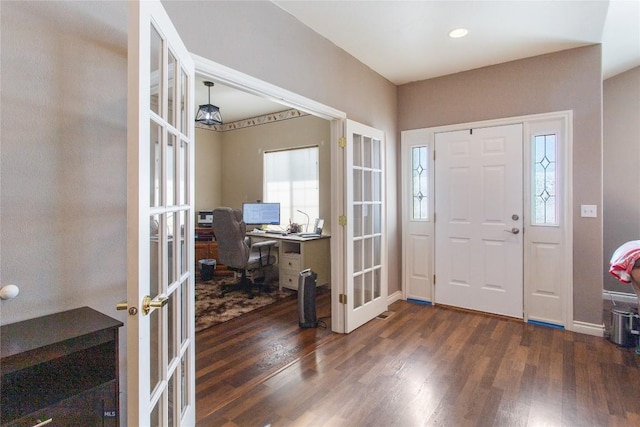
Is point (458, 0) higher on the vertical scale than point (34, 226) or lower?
higher

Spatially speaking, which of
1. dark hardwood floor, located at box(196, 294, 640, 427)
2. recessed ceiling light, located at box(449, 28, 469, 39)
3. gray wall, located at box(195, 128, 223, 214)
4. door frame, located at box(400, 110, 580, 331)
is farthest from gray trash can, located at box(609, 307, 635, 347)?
gray wall, located at box(195, 128, 223, 214)

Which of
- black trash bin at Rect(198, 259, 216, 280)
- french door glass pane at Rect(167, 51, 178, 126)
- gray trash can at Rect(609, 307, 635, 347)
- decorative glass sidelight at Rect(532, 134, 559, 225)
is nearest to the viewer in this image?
french door glass pane at Rect(167, 51, 178, 126)

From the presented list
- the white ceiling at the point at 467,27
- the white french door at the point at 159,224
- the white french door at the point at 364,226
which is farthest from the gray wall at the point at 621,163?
the white french door at the point at 159,224

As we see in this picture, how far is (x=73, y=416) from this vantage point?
1.01 meters

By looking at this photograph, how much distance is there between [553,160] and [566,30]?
1.12 meters

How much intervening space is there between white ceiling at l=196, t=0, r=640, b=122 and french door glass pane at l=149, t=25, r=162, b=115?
4.49 feet

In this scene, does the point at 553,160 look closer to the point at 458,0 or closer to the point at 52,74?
the point at 458,0

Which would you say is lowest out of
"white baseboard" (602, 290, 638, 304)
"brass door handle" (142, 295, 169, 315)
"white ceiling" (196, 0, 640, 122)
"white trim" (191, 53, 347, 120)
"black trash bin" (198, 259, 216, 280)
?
"white baseboard" (602, 290, 638, 304)

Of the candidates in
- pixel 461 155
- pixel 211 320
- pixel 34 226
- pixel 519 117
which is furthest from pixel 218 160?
pixel 34 226

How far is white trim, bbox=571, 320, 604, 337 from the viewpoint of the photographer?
299 centimetres

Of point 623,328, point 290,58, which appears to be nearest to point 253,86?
point 290,58

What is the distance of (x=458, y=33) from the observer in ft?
9.21

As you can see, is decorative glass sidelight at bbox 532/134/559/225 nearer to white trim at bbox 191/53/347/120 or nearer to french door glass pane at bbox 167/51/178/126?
white trim at bbox 191/53/347/120

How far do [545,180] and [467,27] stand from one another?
5.40ft
